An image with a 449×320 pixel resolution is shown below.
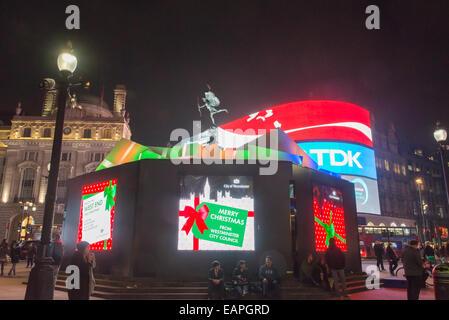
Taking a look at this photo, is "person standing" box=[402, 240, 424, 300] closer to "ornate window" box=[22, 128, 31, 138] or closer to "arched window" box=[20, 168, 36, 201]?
"arched window" box=[20, 168, 36, 201]

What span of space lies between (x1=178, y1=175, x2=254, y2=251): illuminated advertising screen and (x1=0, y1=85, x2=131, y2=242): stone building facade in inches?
1689

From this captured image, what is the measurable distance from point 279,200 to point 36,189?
4954 cm

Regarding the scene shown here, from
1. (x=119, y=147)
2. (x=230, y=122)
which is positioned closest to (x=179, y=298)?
(x=119, y=147)

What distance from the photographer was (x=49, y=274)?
673 centimetres

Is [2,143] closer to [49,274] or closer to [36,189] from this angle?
[36,189]

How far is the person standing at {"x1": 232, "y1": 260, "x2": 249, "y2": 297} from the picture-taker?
9.67m

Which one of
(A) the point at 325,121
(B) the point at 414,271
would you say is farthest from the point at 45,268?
(A) the point at 325,121

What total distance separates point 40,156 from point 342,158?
150 ft

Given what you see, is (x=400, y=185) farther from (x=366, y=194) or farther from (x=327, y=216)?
(x=327, y=216)

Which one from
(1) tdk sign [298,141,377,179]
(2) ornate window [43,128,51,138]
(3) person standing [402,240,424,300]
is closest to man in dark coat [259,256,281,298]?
(3) person standing [402,240,424,300]

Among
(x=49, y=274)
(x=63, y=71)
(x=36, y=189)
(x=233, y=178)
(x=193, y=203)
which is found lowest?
(x=49, y=274)

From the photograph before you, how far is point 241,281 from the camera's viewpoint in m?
9.75

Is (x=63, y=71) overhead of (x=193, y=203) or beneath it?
overhead
